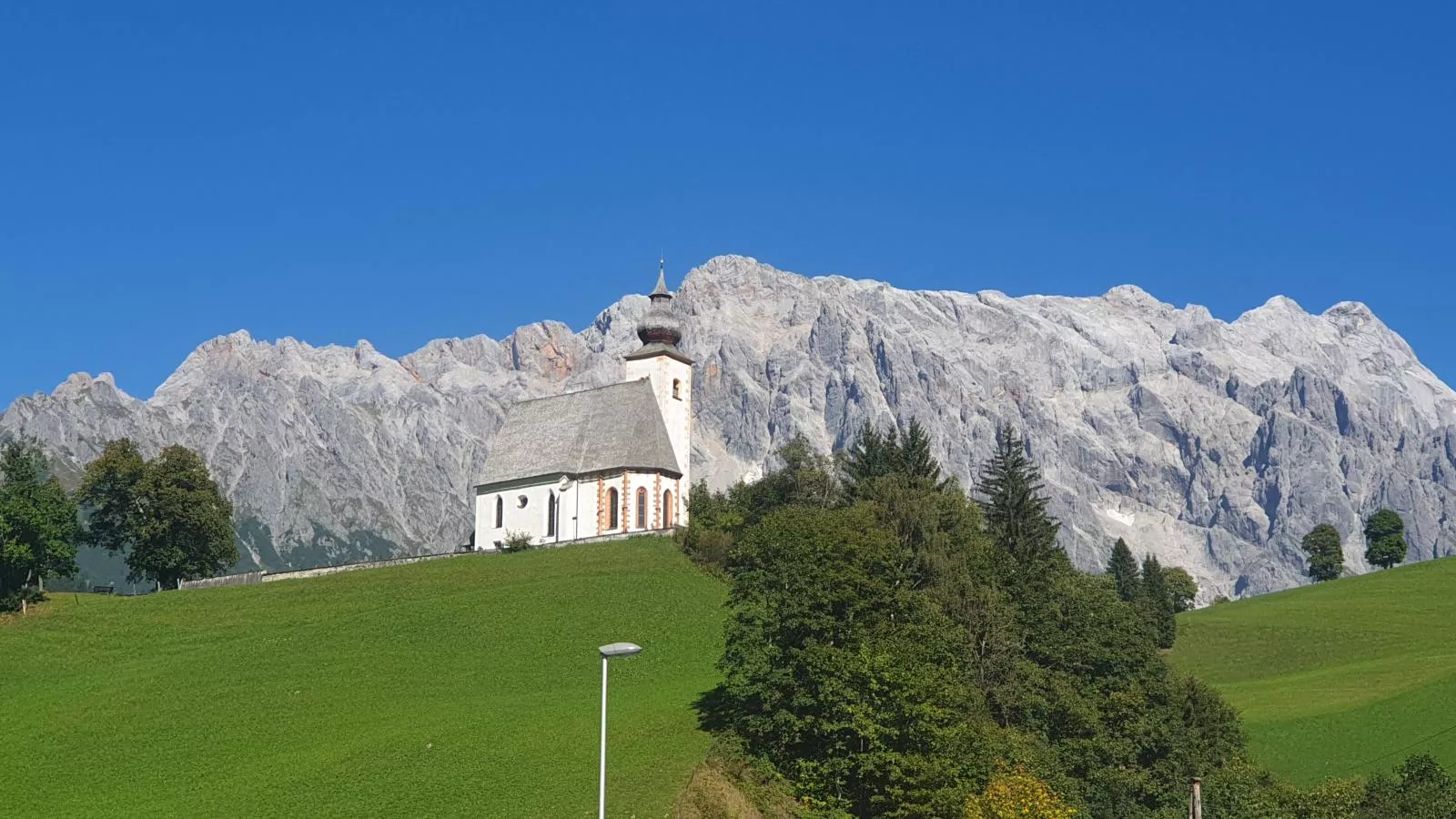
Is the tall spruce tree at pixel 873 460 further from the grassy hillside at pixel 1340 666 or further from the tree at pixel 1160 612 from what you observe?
the grassy hillside at pixel 1340 666

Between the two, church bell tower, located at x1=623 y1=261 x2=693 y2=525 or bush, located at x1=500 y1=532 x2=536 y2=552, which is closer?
bush, located at x1=500 y1=532 x2=536 y2=552

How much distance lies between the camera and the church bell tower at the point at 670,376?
114125mm

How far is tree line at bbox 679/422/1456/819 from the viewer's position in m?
56.3

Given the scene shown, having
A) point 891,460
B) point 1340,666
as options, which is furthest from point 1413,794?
point 891,460

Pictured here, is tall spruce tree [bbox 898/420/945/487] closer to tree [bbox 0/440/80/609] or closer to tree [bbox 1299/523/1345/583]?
tree [bbox 0/440/80/609]

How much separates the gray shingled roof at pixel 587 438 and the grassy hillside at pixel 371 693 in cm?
1169

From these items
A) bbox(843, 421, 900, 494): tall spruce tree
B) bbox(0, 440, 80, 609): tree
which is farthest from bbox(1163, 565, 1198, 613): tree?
bbox(0, 440, 80, 609): tree

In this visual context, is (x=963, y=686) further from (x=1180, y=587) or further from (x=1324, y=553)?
(x=1324, y=553)

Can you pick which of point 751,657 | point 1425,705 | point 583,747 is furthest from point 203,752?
point 1425,705

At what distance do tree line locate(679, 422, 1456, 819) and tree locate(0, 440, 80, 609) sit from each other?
3914 centimetres

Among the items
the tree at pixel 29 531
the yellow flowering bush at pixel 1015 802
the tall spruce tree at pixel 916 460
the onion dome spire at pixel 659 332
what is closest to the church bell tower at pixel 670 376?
the onion dome spire at pixel 659 332

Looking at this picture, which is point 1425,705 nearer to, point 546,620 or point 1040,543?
point 1040,543

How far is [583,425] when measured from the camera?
378 feet

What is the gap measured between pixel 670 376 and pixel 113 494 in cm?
3851
